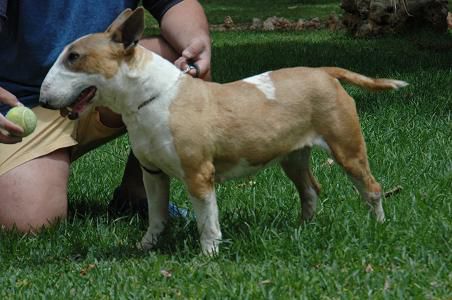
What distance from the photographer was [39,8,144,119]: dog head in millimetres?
3883

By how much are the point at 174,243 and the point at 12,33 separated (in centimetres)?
152

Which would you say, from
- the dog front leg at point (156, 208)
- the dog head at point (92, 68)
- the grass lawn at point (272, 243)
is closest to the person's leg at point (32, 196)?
the grass lawn at point (272, 243)

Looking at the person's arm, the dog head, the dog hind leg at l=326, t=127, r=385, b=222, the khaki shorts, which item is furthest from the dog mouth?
the dog hind leg at l=326, t=127, r=385, b=222

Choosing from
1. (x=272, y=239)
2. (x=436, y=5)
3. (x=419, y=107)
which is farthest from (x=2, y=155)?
(x=436, y=5)

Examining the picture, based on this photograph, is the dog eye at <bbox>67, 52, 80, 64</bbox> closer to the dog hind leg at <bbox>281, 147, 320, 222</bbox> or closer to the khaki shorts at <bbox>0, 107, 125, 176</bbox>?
the khaki shorts at <bbox>0, 107, 125, 176</bbox>

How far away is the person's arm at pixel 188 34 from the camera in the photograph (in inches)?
183

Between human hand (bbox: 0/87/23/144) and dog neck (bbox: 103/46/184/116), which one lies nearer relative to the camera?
dog neck (bbox: 103/46/184/116)

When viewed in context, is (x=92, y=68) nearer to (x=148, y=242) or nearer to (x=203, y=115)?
(x=203, y=115)

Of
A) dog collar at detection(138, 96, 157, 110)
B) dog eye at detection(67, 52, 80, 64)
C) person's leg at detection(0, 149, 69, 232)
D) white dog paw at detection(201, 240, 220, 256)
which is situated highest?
dog eye at detection(67, 52, 80, 64)

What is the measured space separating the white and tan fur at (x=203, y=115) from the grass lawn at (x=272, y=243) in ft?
0.67

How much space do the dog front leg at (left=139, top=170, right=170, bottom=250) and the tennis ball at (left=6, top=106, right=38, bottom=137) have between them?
59cm

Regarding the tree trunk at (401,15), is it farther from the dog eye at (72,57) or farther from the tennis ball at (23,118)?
the dog eye at (72,57)

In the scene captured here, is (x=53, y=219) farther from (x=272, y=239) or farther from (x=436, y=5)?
(x=436, y=5)

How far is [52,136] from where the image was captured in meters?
4.98
